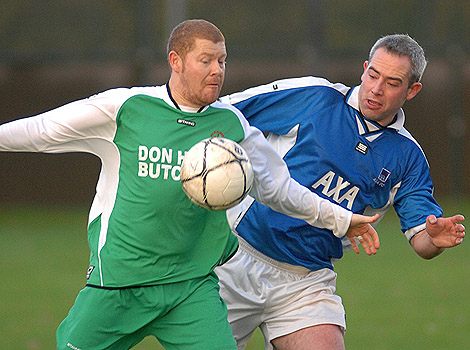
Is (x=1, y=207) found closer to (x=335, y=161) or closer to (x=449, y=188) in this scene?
(x=449, y=188)

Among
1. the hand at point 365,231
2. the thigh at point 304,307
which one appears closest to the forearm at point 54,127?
the hand at point 365,231

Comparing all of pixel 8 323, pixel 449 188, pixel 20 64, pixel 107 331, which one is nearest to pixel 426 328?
pixel 8 323

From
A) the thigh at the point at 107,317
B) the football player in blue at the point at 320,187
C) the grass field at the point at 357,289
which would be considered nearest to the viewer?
the thigh at the point at 107,317

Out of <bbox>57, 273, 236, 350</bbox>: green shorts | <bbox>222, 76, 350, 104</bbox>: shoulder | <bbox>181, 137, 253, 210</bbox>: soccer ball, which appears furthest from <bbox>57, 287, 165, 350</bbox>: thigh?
<bbox>222, 76, 350, 104</bbox>: shoulder

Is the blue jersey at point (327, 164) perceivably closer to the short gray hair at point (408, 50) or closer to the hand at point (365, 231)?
the short gray hair at point (408, 50)

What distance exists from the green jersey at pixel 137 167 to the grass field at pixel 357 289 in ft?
10.1

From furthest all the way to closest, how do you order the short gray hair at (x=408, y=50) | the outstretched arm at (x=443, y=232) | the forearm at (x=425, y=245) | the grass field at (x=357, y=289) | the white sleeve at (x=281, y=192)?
the grass field at (x=357, y=289)
the short gray hair at (x=408, y=50)
the forearm at (x=425, y=245)
the outstretched arm at (x=443, y=232)
the white sleeve at (x=281, y=192)

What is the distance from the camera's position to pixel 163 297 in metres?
4.04

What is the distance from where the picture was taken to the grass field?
7.17m

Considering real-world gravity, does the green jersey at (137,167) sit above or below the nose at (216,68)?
below

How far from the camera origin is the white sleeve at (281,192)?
418 centimetres

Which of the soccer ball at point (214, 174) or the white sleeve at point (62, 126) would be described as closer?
the soccer ball at point (214, 174)

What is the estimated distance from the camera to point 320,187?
4.90 metres

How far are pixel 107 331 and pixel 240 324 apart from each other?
1179mm
